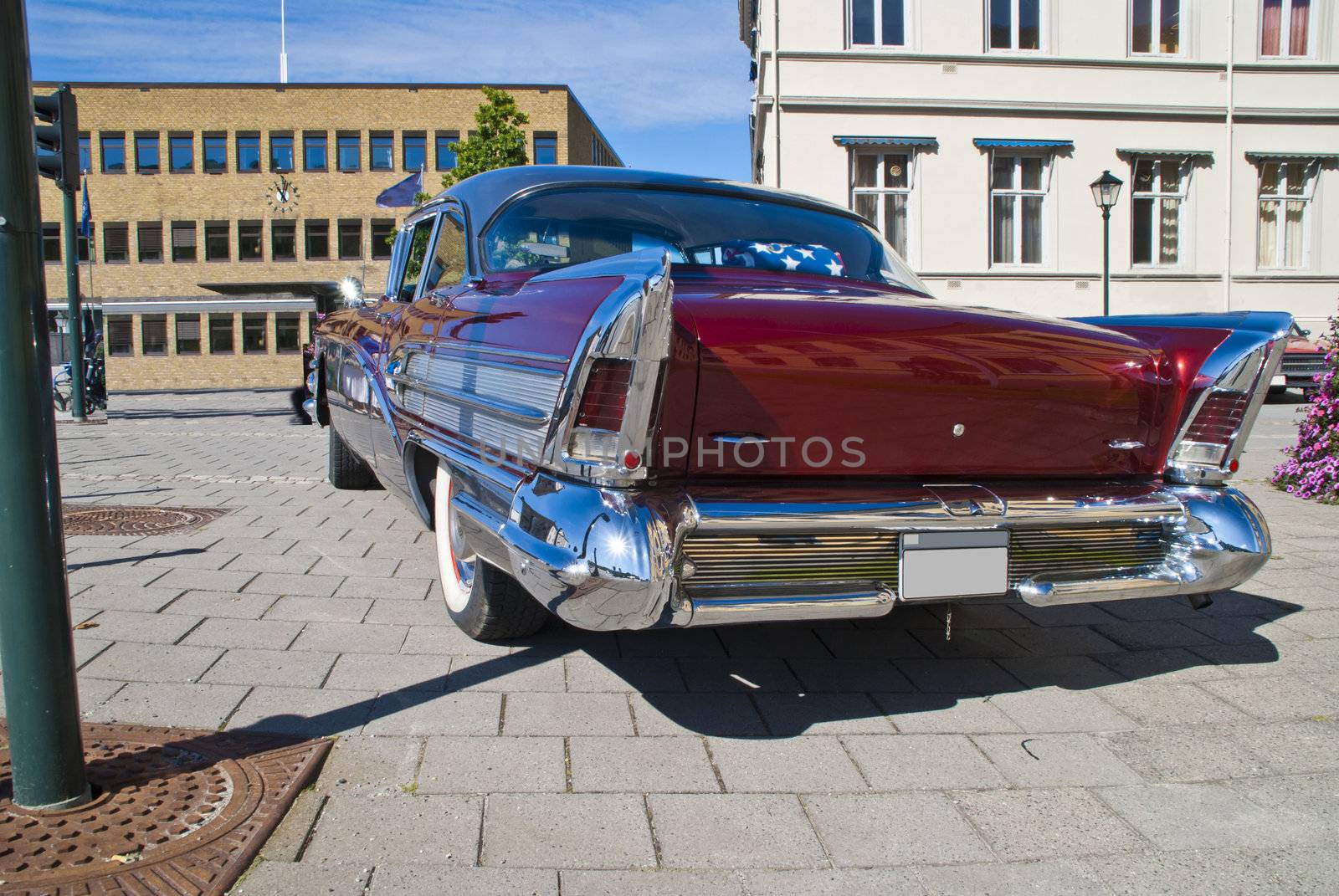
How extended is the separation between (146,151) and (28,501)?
4455 cm

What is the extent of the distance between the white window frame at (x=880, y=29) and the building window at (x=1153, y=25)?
444 centimetres

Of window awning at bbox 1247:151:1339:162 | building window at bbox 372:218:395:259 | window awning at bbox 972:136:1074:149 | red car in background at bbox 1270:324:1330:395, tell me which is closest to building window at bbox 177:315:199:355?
building window at bbox 372:218:395:259

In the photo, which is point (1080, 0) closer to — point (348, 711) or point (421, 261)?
point (421, 261)

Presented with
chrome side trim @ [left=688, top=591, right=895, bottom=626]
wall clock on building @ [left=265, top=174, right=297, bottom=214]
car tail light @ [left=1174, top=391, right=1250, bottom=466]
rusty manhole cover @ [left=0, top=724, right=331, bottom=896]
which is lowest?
rusty manhole cover @ [left=0, top=724, right=331, bottom=896]

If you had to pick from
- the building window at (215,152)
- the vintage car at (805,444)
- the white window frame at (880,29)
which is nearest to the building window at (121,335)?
the building window at (215,152)

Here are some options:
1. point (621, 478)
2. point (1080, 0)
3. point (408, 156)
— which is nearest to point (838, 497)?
point (621, 478)

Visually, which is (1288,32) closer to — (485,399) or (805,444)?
(805,444)

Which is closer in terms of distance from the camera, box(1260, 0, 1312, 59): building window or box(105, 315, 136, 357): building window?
box(1260, 0, 1312, 59): building window

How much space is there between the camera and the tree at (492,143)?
24.3 m

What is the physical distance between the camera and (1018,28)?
1969 centimetres

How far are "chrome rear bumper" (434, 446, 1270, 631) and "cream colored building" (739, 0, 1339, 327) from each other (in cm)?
1629

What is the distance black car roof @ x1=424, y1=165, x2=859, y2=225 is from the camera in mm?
3883

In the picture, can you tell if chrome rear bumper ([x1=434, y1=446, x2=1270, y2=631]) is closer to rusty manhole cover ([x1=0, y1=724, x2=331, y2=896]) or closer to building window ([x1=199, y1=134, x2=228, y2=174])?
rusty manhole cover ([x1=0, y1=724, x2=331, y2=896])

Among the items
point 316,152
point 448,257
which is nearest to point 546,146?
point 316,152
